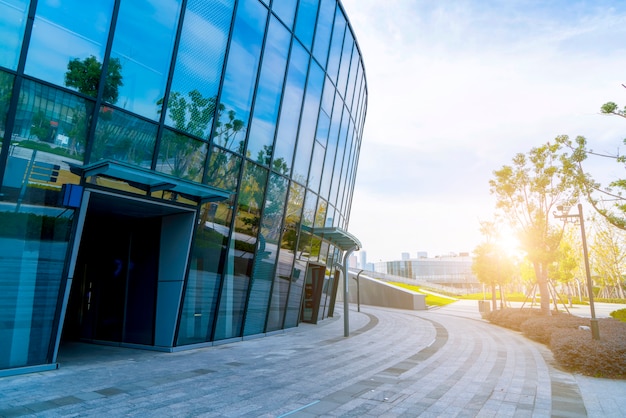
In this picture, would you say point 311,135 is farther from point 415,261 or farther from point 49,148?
point 415,261

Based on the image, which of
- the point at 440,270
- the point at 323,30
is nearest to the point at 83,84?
the point at 323,30

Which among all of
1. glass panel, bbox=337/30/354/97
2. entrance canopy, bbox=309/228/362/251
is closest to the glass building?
glass panel, bbox=337/30/354/97

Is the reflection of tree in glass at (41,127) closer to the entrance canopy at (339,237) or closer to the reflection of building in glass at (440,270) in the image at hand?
the entrance canopy at (339,237)

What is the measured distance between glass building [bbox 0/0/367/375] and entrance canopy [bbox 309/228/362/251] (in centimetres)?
47

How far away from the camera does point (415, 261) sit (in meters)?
Answer: 127

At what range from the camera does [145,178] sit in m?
9.47

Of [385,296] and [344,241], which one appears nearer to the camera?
[344,241]

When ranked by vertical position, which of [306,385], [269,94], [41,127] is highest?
[269,94]

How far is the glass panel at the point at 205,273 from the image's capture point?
39.4 ft

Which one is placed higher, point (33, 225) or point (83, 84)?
point (83, 84)

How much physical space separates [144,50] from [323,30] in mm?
9526

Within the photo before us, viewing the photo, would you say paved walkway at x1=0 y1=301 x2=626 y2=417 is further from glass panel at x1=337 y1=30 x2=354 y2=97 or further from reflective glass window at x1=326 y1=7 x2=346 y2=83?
glass panel at x1=337 y1=30 x2=354 y2=97

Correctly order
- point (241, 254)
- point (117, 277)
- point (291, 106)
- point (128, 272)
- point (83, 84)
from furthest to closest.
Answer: point (291, 106) < point (241, 254) < point (117, 277) < point (128, 272) < point (83, 84)

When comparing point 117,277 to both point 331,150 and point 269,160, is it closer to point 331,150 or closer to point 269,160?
point 269,160
